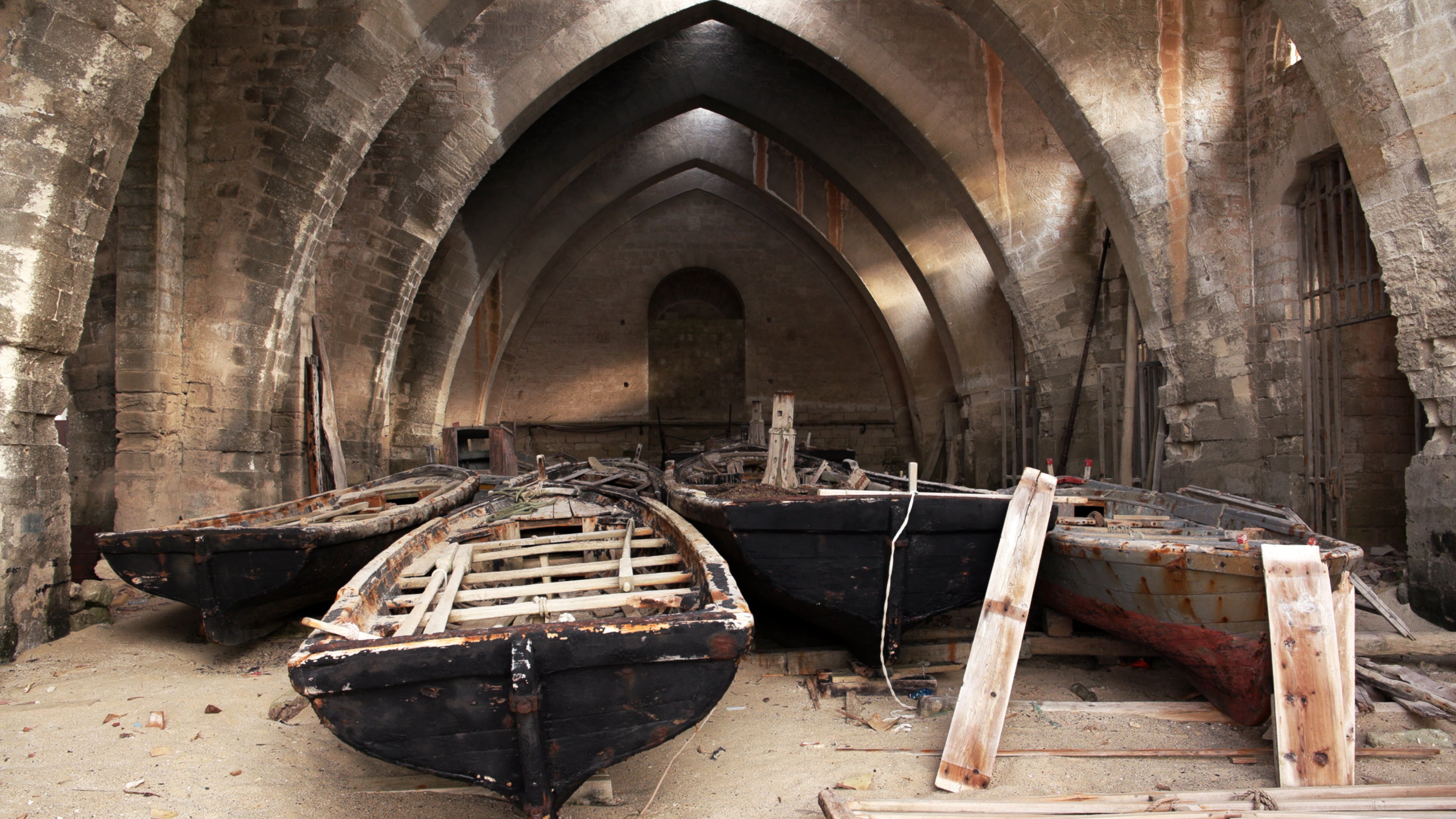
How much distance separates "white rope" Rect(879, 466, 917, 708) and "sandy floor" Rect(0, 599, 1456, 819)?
0.10 meters

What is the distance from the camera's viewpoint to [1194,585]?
11.2 ft

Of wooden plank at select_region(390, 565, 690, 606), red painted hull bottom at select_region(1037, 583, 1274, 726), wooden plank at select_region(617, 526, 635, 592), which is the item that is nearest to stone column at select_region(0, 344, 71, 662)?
wooden plank at select_region(390, 565, 690, 606)

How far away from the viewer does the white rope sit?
382 centimetres

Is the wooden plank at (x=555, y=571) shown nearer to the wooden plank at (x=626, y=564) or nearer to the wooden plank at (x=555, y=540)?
the wooden plank at (x=626, y=564)

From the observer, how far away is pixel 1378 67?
490cm

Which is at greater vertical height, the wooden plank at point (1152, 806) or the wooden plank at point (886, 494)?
the wooden plank at point (886, 494)

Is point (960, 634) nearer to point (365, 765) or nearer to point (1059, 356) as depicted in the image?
point (365, 765)

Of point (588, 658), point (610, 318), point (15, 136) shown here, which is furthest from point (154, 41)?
point (610, 318)

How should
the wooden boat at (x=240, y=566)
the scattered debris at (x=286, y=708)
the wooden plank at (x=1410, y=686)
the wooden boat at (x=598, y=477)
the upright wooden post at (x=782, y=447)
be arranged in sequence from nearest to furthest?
1. the wooden plank at (x=1410, y=686)
2. the scattered debris at (x=286, y=708)
3. the wooden boat at (x=240, y=566)
4. the upright wooden post at (x=782, y=447)
5. the wooden boat at (x=598, y=477)

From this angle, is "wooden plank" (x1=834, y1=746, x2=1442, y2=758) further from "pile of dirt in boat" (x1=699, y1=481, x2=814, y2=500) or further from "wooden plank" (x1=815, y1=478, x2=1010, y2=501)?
"pile of dirt in boat" (x1=699, y1=481, x2=814, y2=500)

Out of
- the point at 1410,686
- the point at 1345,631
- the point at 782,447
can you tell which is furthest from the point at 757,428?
the point at 1345,631

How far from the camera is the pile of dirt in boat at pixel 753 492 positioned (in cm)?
450

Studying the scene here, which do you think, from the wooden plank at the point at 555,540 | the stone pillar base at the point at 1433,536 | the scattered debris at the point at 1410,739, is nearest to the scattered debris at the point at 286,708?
the wooden plank at the point at 555,540

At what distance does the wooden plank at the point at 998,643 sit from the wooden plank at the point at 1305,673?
88 centimetres
